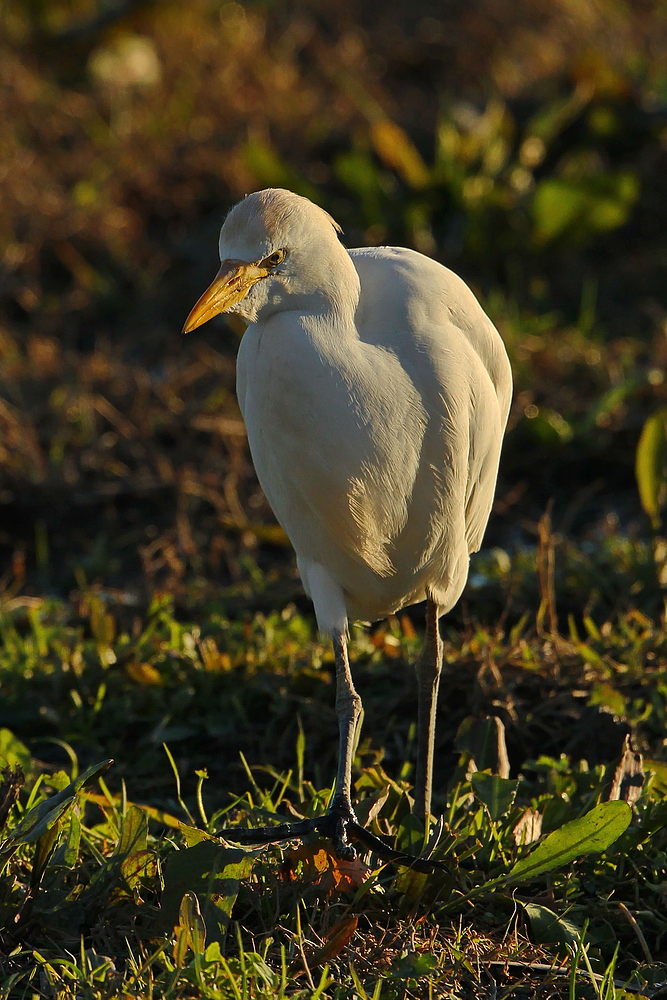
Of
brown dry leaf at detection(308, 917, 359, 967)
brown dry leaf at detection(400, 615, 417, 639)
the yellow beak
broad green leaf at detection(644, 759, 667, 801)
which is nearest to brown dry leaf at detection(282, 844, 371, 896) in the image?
brown dry leaf at detection(308, 917, 359, 967)

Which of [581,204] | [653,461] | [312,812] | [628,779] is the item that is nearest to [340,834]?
[312,812]

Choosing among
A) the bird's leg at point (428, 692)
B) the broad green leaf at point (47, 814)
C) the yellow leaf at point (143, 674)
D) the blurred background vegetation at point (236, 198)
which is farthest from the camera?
the blurred background vegetation at point (236, 198)

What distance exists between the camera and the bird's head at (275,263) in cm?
197

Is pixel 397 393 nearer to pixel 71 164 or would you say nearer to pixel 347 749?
pixel 347 749

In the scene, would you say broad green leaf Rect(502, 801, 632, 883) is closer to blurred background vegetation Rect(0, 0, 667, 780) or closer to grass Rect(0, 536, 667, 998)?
grass Rect(0, 536, 667, 998)

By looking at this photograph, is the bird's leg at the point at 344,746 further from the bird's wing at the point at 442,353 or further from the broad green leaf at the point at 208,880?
the bird's wing at the point at 442,353

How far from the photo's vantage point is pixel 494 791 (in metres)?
2.39

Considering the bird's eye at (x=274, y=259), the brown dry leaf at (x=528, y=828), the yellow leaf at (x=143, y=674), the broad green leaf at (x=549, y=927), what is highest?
the bird's eye at (x=274, y=259)

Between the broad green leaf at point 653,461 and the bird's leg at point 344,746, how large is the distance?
151cm

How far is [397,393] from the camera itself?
2121 millimetres

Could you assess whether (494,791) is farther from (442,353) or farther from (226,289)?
(226,289)

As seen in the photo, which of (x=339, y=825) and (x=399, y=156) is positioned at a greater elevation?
(x=399, y=156)

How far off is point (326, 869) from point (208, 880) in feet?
0.73

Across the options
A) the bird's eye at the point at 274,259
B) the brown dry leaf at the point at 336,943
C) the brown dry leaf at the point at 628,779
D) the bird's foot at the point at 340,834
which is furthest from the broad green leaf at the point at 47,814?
the brown dry leaf at the point at 628,779
